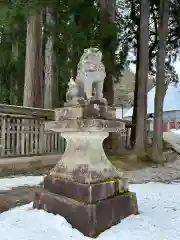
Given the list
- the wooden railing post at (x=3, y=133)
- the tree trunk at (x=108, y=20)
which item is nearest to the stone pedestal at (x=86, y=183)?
the wooden railing post at (x=3, y=133)

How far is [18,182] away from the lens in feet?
20.2

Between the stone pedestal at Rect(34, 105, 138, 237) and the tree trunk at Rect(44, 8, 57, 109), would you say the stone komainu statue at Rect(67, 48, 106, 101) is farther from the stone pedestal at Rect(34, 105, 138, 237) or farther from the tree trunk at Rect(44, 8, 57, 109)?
the tree trunk at Rect(44, 8, 57, 109)

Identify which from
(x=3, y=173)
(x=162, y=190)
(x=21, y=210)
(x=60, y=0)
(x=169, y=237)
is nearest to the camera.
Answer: (x=169, y=237)

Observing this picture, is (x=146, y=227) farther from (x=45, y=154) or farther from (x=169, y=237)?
(x=45, y=154)

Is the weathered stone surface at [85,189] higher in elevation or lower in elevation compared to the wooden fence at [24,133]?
lower

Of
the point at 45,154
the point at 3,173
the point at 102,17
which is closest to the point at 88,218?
the point at 3,173

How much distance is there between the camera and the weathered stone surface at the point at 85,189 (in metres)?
3.29

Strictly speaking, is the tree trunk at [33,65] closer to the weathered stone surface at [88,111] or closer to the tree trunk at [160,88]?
the tree trunk at [160,88]

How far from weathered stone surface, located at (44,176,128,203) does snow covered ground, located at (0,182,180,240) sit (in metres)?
0.31

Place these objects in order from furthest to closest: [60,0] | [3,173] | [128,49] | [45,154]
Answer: [128,49] → [60,0] → [45,154] → [3,173]

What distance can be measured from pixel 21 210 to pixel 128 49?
11110 mm

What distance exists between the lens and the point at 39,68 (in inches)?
361

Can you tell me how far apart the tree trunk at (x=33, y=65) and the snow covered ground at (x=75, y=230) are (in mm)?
5359

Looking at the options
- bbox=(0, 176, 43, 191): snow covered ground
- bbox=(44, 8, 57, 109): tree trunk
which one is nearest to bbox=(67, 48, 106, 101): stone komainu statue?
bbox=(0, 176, 43, 191): snow covered ground
